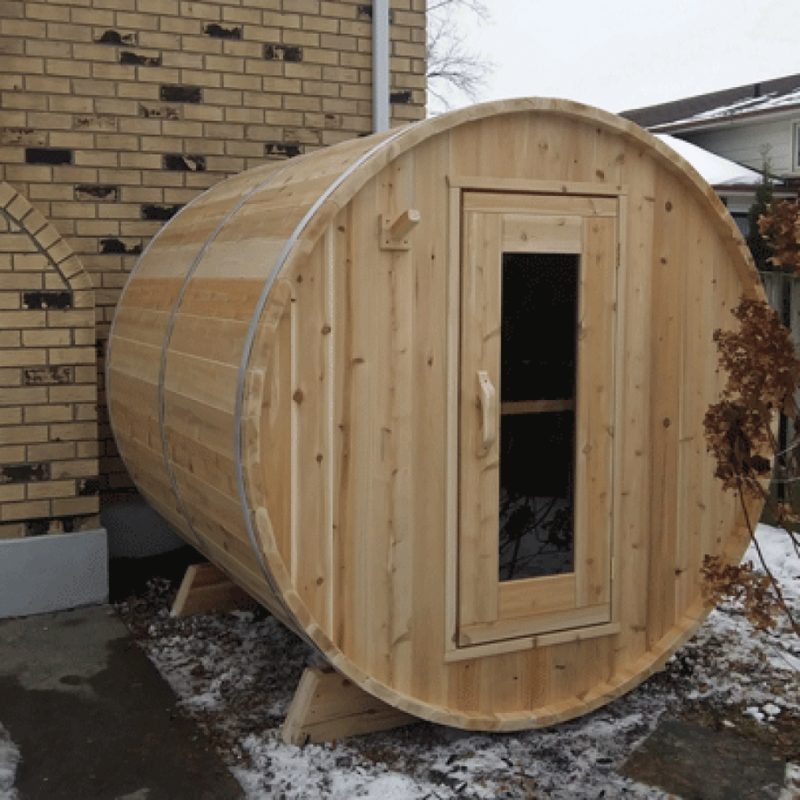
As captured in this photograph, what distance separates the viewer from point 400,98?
22.7 ft

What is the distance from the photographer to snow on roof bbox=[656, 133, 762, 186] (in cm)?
1645

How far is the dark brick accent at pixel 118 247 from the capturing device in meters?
6.25

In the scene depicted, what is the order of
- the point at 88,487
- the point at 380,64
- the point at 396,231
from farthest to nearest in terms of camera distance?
the point at 380,64 < the point at 88,487 < the point at 396,231

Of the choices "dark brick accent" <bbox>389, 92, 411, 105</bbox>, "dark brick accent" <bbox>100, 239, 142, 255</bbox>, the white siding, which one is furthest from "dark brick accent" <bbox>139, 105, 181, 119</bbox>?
the white siding

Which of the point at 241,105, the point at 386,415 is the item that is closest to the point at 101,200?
the point at 241,105

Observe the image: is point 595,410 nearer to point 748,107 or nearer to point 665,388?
point 665,388

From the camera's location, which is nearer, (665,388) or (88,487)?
(665,388)

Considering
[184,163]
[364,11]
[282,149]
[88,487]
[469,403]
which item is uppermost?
[364,11]

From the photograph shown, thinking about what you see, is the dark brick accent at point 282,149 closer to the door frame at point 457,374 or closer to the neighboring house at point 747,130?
the door frame at point 457,374

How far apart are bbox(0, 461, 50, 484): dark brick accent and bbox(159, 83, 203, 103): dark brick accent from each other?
7.28 ft

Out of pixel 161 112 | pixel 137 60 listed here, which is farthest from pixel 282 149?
pixel 137 60

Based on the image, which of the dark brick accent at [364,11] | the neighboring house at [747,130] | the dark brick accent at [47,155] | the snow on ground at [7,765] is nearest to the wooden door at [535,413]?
the snow on ground at [7,765]

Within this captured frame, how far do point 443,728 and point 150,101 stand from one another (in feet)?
12.9

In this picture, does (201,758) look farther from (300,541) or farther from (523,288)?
(523,288)
